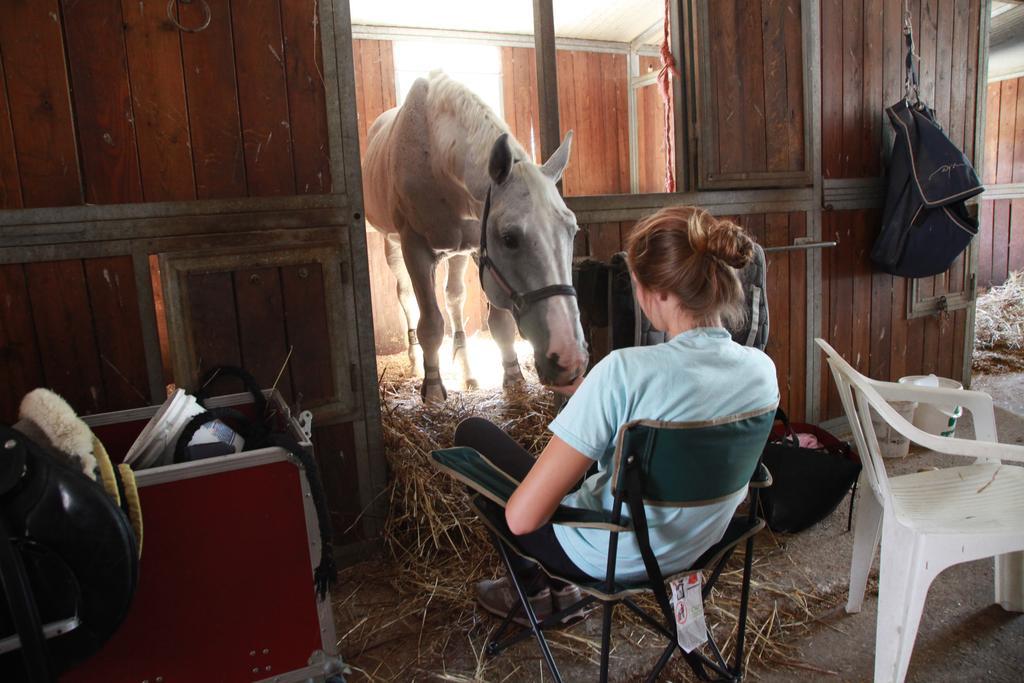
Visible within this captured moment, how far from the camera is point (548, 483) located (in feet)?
3.28

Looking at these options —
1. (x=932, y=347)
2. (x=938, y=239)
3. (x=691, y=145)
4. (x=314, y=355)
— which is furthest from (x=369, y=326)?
(x=932, y=347)

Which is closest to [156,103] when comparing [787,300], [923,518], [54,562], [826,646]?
[54,562]

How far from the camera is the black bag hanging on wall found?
109 inches

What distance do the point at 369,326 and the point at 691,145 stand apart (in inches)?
62.8

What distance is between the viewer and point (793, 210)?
9.21 feet

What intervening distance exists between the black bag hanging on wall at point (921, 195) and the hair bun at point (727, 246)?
2.35 meters

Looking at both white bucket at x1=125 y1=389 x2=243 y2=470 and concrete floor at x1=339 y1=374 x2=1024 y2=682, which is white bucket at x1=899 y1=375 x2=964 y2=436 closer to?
concrete floor at x1=339 y1=374 x2=1024 y2=682

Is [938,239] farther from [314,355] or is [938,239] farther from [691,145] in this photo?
[314,355]

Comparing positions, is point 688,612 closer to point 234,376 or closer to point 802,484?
point 802,484

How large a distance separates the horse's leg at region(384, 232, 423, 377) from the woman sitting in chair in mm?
2714

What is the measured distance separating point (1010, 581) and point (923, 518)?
1.86ft

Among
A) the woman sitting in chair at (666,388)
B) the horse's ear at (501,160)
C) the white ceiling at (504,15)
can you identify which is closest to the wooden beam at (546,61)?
the horse's ear at (501,160)

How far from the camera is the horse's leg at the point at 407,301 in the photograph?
3812 millimetres

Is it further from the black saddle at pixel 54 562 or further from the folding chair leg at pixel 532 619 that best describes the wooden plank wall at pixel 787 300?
the black saddle at pixel 54 562
